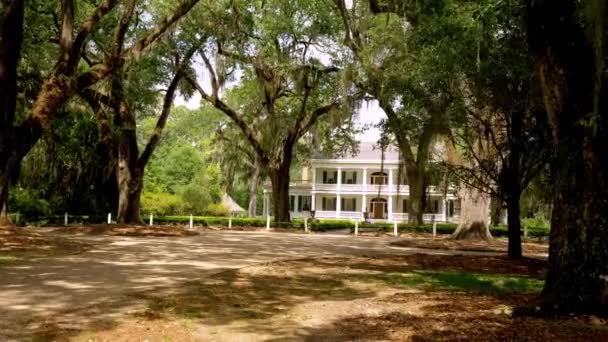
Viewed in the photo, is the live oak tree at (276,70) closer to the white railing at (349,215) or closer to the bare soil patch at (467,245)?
the bare soil patch at (467,245)

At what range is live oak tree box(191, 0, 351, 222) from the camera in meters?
26.0

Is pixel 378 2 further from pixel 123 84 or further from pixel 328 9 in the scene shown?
pixel 123 84

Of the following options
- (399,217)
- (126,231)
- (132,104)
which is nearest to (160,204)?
(132,104)

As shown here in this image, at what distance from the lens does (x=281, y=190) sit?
30.9m

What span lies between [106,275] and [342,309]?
4.55 metres

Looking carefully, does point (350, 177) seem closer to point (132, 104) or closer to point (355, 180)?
point (355, 180)

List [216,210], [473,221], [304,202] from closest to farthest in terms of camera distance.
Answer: [473,221], [216,210], [304,202]

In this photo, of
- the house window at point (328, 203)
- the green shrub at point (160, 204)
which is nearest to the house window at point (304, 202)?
the house window at point (328, 203)

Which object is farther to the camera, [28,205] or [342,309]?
[28,205]

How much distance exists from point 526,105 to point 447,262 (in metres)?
4.26

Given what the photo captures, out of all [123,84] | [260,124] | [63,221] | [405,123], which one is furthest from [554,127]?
[63,221]

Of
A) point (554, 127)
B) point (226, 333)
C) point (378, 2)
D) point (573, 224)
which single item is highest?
point (378, 2)

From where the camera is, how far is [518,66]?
12375 millimetres

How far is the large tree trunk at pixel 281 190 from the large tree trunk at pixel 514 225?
16.7 m
